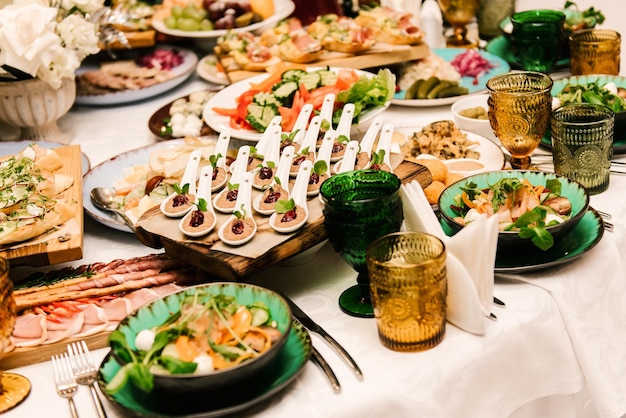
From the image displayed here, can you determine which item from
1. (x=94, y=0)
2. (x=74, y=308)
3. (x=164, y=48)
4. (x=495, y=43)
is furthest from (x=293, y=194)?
(x=164, y=48)

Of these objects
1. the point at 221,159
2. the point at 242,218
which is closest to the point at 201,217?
the point at 242,218

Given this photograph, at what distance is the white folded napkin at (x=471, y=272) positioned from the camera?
1.06 m

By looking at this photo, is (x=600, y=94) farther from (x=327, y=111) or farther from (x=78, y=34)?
(x=78, y=34)

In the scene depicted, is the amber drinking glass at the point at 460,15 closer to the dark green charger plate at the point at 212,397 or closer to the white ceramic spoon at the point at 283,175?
the white ceramic spoon at the point at 283,175

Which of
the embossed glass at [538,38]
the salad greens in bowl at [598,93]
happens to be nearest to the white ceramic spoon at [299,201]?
the salad greens in bowl at [598,93]

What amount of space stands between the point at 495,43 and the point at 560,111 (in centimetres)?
96

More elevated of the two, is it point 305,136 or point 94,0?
point 94,0

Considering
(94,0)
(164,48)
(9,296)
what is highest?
(94,0)

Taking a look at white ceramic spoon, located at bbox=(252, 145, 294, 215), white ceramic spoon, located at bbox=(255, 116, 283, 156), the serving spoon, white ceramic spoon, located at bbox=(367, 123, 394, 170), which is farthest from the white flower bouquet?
white ceramic spoon, located at bbox=(367, 123, 394, 170)

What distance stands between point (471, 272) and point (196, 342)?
0.40 m

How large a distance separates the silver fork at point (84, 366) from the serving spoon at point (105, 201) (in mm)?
416

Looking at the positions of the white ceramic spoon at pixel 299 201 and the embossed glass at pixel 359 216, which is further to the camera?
the white ceramic spoon at pixel 299 201

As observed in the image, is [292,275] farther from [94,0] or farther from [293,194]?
[94,0]

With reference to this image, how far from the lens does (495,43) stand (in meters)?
2.36
